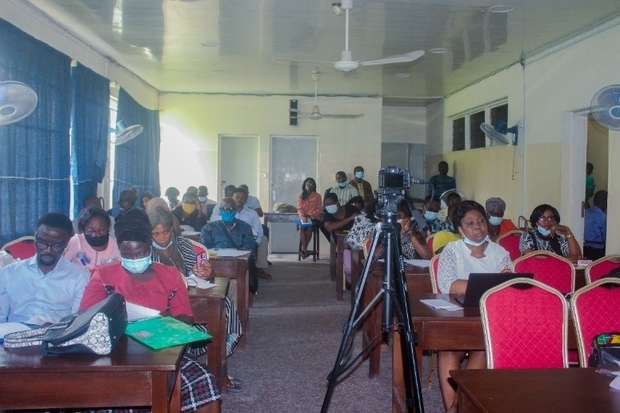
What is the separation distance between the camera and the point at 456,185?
1102cm

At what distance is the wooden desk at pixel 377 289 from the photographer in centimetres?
423

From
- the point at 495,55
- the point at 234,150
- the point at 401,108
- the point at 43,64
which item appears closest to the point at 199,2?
the point at 43,64

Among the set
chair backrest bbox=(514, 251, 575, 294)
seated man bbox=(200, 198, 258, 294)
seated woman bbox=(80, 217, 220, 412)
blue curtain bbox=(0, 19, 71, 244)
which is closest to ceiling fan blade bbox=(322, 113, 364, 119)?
seated man bbox=(200, 198, 258, 294)

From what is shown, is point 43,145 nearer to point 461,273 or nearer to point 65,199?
point 65,199

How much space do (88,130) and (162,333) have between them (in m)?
5.16

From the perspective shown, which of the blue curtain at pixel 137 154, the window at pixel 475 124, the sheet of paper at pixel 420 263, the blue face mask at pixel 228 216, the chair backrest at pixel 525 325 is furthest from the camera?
the window at pixel 475 124

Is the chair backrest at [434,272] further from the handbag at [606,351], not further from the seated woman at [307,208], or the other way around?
the seated woman at [307,208]

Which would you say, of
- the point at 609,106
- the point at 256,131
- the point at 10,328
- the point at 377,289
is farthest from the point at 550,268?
the point at 256,131

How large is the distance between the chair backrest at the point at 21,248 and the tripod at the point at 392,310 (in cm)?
238

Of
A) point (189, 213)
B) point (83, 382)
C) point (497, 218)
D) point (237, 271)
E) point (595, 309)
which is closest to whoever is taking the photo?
point (83, 382)

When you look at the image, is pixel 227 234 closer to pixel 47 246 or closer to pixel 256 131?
pixel 47 246

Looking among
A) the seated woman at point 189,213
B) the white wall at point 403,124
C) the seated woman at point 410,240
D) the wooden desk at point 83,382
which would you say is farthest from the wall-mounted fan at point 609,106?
the white wall at point 403,124

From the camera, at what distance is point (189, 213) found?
888 centimetres

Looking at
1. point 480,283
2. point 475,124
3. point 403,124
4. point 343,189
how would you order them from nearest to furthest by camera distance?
point 480,283, point 475,124, point 343,189, point 403,124
